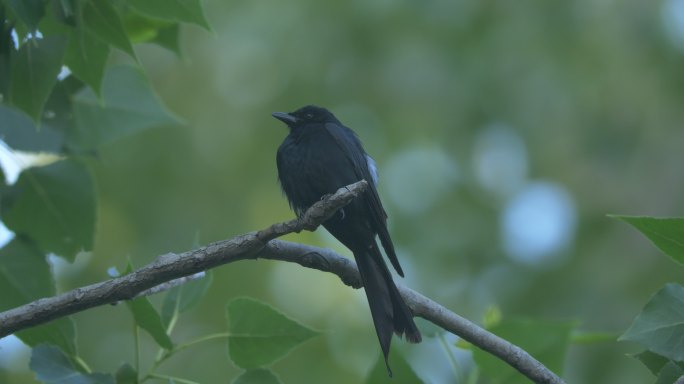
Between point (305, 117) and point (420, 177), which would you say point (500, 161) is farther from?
point (305, 117)

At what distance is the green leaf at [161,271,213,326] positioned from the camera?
314cm

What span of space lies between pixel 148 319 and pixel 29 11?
3.38 ft

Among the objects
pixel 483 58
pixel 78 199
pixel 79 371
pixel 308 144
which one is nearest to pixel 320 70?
pixel 483 58

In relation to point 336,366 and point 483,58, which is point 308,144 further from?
point 483,58

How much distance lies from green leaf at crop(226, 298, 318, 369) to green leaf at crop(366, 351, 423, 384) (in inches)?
11.5

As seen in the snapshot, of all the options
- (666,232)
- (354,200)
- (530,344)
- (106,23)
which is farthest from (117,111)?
(666,232)

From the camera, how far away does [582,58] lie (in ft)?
36.1

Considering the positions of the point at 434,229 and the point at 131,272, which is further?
the point at 434,229

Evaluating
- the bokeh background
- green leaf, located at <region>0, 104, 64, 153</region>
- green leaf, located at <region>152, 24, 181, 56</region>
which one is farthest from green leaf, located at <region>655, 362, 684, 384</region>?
the bokeh background

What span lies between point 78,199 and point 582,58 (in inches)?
332

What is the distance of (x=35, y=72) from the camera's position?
3.06 m

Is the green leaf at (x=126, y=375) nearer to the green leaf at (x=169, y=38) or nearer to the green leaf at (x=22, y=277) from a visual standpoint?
the green leaf at (x=22, y=277)

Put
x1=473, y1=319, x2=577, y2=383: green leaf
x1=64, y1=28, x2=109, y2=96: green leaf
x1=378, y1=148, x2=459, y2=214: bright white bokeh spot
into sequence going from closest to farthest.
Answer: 1. x1=64, y1=28, x2=109, y2=96: green leaf
2. x1=473, y1=319, x2=577, y2=383: green leaf
3. x1=378, y1=148, x2=459, y2=214: bright white bokeh spot

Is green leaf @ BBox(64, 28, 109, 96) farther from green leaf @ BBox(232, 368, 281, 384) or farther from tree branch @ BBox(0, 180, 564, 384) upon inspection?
green leaf @ BBox(232, 368, 281, 384)
